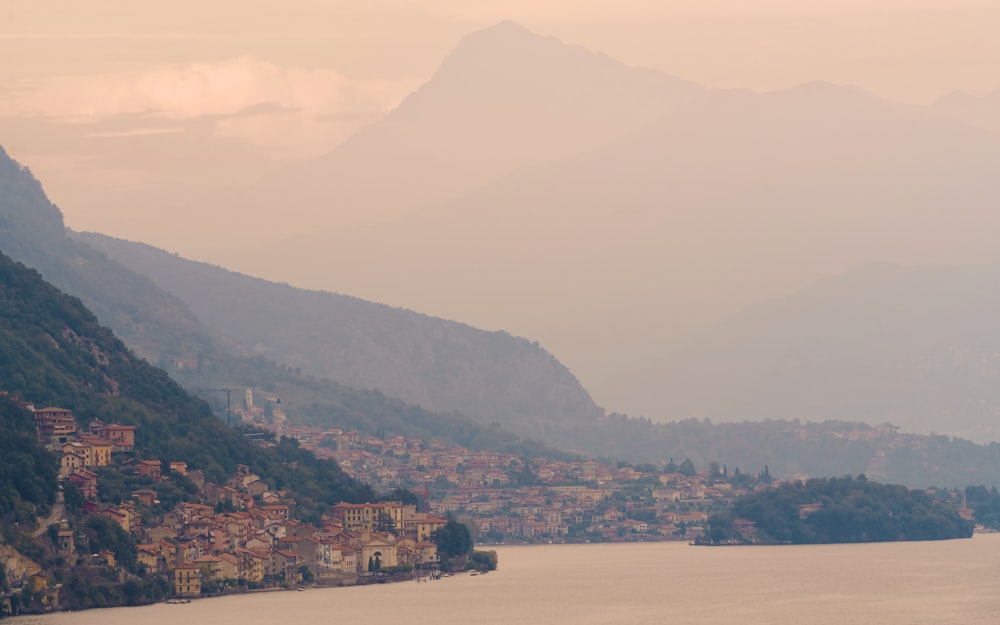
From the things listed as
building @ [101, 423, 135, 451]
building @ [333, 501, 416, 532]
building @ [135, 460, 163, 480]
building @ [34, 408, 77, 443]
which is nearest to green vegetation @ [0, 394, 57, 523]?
building @ [34, 408, 77, 443]

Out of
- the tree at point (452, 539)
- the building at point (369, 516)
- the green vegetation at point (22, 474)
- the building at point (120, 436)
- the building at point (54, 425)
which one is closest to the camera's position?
the green vegetation at point (22, 474)

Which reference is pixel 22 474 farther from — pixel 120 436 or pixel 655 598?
pixel 655 598

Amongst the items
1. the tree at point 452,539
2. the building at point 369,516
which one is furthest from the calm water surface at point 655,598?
the building at point 369,516

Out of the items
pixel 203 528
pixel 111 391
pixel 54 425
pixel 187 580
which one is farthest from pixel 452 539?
pixel 187 580

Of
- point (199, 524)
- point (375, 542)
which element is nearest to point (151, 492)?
point (199, 524)

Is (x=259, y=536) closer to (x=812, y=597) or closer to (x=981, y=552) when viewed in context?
(x=812, y=597)

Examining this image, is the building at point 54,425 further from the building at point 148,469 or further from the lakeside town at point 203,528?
the building at point 148,469

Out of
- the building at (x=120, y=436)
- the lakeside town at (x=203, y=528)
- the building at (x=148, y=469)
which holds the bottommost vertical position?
the lakeside town at (x=203, y=528)

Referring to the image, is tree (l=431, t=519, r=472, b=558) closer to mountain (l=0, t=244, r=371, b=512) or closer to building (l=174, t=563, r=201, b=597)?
mountain (l=0, t=244, r=371, b=512)
